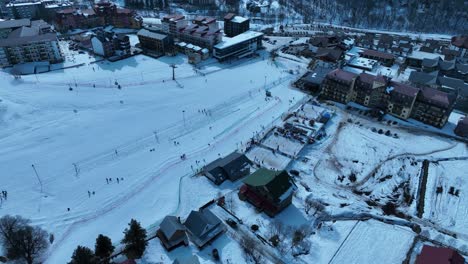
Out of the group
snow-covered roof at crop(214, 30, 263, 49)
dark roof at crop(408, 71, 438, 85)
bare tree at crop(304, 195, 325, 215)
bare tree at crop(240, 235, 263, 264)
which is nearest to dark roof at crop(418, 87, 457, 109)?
dark roof at crop(408, 71, 438, 85)

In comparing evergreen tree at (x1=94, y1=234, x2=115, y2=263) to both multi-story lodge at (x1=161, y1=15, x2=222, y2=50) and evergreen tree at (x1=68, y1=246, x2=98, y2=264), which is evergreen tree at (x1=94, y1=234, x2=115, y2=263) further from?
multi-story lodge at (x1=161, y1=15, x2=222, y2=50)

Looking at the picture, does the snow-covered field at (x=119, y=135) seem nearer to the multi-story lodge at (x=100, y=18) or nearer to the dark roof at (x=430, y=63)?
the multi-story lodge at (x=100, y=18)

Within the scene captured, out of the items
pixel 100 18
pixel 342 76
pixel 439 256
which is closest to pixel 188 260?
pixel 439 256

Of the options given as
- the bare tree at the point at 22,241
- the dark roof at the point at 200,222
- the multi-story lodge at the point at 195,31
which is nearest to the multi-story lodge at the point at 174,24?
the multi-story lodge at the point at 195,31

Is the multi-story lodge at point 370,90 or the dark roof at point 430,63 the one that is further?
the dark roof at point 430,63

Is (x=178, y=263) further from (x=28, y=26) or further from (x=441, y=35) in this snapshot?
(x=441, y=35)

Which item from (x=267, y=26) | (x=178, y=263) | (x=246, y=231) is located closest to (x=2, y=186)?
(x=178, y=263)

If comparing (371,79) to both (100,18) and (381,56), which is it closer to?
(381,56)
